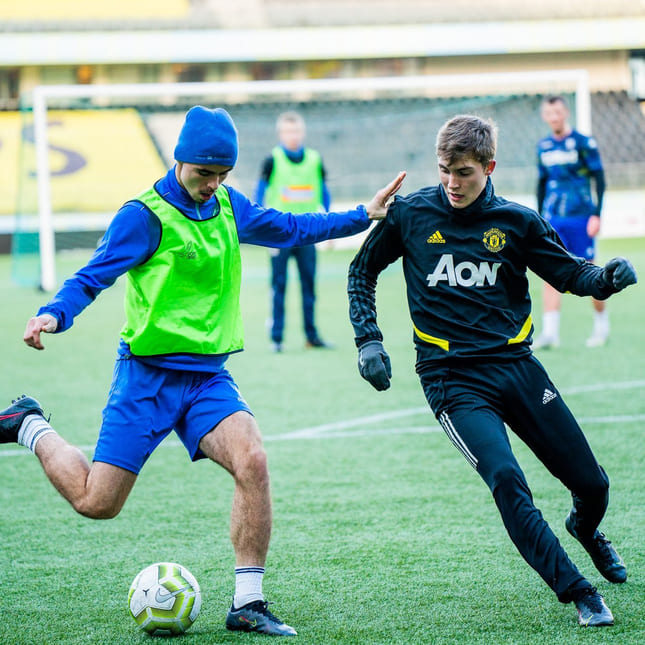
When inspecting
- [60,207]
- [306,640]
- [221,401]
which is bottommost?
[306,640]

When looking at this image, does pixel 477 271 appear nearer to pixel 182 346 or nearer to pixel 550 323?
pixel 182 346

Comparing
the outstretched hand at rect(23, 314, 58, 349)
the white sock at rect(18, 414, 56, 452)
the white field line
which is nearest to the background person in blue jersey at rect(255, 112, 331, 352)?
the white field line

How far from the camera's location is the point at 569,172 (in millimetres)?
9953

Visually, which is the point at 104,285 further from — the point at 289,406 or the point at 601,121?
the point at 601,121

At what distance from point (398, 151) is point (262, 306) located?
10.4 m

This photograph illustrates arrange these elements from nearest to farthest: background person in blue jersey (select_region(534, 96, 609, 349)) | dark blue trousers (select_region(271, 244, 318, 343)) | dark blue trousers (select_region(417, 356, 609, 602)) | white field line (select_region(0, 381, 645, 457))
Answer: dark blue trousers (select_region(417, 356, 609, 602)), white field line (select_region(0, 381, 645, 457)), background person in blue jersey (select_region(534, 96, 609, 349)), dark blue trousers (select_region(271, 244, 318, 343))

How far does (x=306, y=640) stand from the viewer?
3.62 meters

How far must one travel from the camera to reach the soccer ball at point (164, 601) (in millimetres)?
3703

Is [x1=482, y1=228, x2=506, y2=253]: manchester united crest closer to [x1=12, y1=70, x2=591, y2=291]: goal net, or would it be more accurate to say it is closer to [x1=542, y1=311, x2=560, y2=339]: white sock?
[x1=542, y1=311, x2=560, y2=339]: white sock

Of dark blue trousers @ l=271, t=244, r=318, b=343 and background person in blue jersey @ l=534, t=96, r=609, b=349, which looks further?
dark blue trousers @ l=271, t=244, r=318, b=343

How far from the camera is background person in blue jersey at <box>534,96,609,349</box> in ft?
32.5

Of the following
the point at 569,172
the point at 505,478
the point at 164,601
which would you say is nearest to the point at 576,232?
the point at 569,172

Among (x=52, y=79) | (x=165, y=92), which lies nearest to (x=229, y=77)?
(x=52, y=79)

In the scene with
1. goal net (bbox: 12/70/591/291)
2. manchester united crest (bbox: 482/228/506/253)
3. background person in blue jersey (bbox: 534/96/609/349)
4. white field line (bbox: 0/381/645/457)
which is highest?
goal net (bbox: 12/70/591/291)
